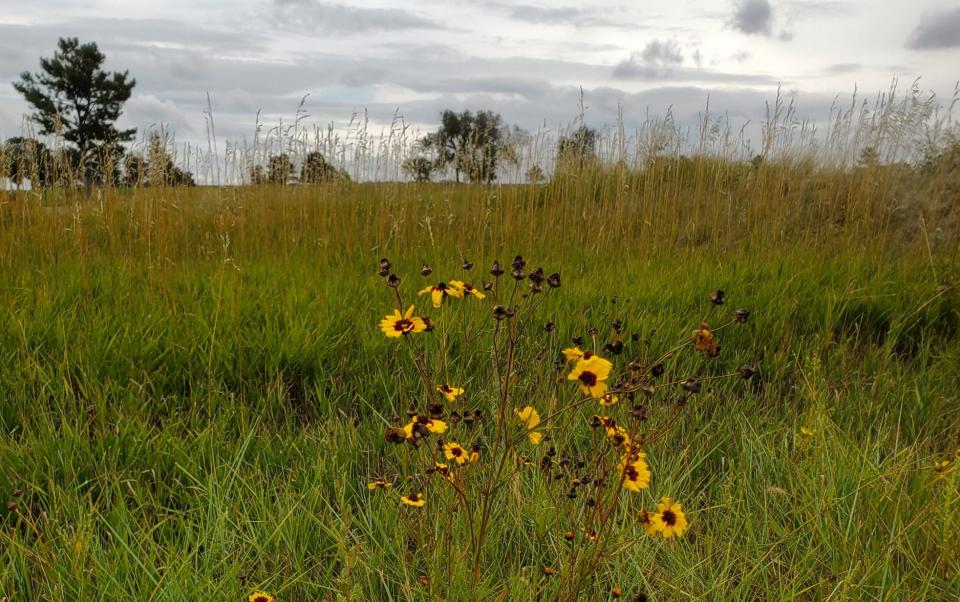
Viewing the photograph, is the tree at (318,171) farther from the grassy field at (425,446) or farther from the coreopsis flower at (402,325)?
the coreopsis flower at (402,325)

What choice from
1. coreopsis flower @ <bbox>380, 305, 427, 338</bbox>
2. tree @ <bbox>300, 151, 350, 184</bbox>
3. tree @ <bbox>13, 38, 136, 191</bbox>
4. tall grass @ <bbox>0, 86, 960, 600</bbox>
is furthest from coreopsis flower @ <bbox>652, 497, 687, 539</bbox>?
tree @ <bbox>13, 38, 136, 191</bbox>

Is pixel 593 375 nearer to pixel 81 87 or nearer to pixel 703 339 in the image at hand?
pixel 703 339

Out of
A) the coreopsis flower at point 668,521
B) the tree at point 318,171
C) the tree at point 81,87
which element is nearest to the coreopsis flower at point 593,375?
the coreopsis flower at point 668,521

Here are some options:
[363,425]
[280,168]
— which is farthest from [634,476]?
[280,168]

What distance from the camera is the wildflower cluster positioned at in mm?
1137

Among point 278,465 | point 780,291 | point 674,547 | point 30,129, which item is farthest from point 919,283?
point 30,129

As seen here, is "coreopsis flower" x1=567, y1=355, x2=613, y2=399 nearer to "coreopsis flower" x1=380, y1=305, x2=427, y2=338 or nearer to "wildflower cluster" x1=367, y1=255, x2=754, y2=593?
"wildflower cluster" x1=367, y1=255, x2=754, y2=593

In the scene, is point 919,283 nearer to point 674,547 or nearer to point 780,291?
point 780,291

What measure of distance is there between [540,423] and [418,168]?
490 centimetres

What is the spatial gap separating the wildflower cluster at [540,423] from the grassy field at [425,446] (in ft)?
0.09

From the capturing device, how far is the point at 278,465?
1.93 meters

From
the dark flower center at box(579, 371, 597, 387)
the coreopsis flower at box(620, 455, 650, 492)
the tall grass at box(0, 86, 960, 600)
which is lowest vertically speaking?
the tall grass at box(0, 86, 960, 600)

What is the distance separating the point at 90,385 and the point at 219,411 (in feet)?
1.57

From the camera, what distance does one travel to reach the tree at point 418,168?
5.75 metres
